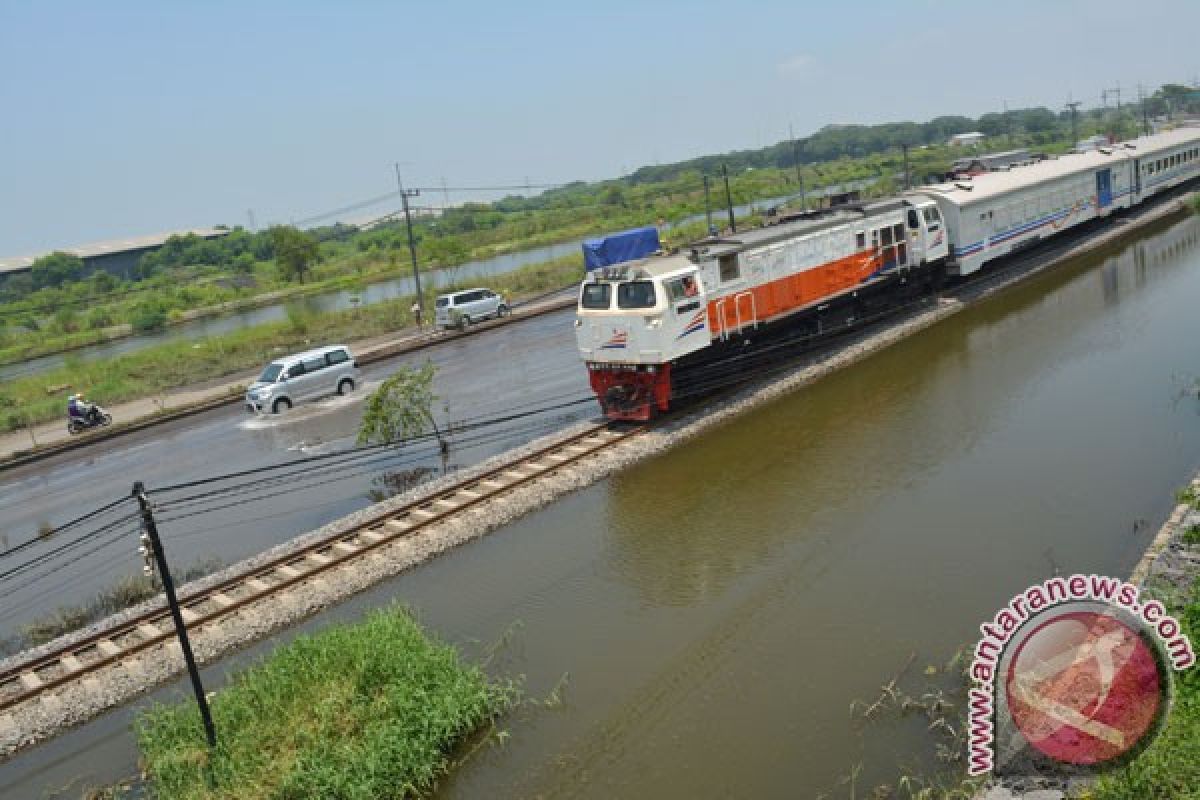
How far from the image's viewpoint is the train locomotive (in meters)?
18.3

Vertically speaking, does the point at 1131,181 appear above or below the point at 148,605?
above

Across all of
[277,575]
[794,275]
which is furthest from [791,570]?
[794,275]

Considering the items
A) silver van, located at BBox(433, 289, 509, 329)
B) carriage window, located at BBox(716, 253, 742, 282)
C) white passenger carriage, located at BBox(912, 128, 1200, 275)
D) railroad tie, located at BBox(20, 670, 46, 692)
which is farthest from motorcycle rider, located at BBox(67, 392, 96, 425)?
white passenger carriage, located at BBox(912, 128, 1200, 275)

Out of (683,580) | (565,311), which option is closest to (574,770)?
(683,580)

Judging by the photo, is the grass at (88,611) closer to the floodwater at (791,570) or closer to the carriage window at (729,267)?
the floodwater at (791,570)

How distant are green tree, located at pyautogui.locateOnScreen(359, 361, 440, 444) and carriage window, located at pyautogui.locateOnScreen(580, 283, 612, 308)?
379 centimetres

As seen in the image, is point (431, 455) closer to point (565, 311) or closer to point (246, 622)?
point (246, 622)

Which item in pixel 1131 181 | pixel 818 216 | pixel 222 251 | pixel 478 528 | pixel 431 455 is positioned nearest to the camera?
pixel 478 528

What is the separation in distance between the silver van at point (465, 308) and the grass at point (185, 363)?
451 cm

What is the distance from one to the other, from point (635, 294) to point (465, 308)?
1993 centimetres

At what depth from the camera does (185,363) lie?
3778 centimetres

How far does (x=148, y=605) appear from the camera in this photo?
1332cm

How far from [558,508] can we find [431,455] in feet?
18.6

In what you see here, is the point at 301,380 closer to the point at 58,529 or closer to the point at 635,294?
the point at 58,529
